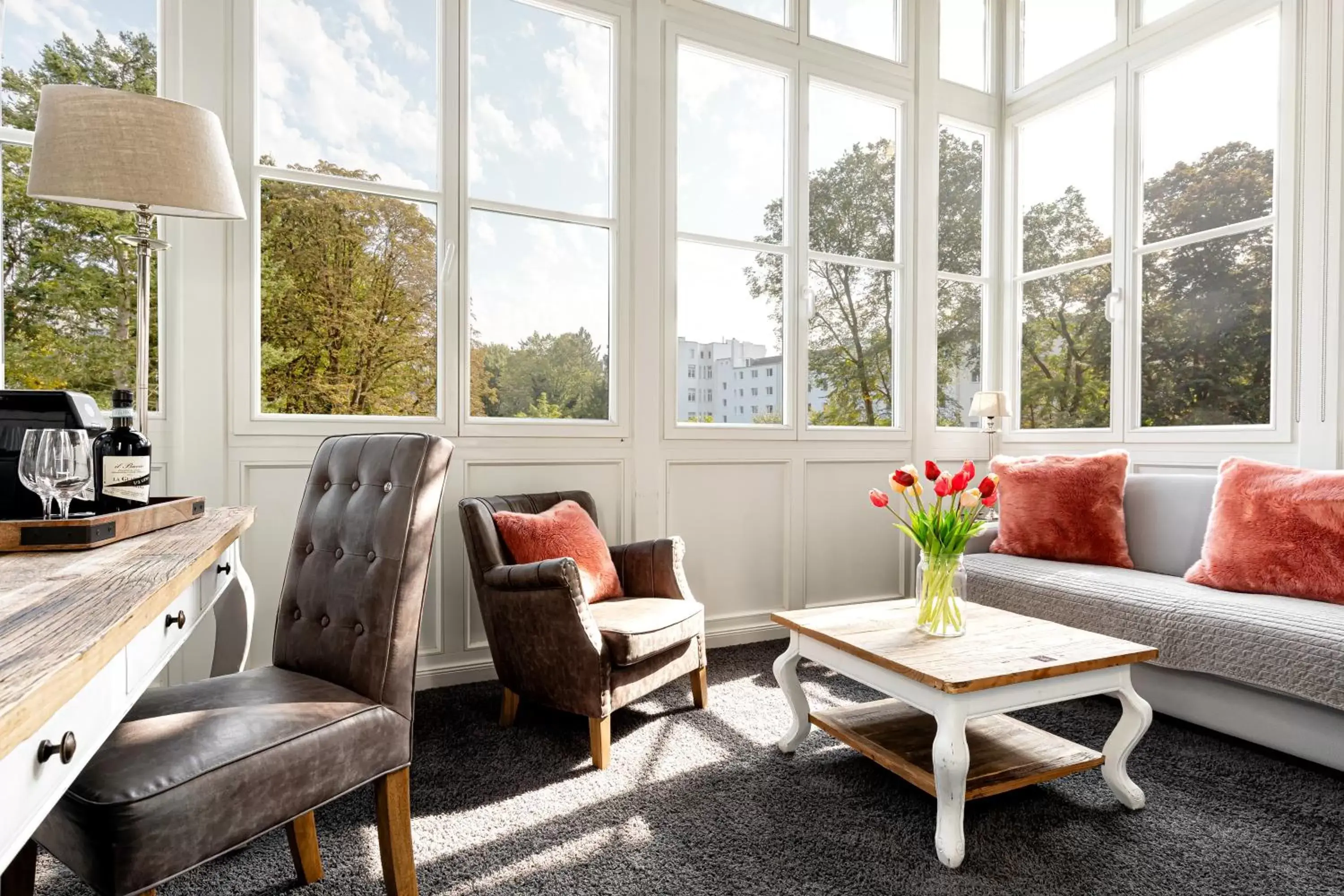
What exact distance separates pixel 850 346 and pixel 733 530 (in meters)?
1.21

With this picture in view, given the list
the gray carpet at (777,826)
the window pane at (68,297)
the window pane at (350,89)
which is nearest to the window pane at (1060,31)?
the window pane at (350,89)

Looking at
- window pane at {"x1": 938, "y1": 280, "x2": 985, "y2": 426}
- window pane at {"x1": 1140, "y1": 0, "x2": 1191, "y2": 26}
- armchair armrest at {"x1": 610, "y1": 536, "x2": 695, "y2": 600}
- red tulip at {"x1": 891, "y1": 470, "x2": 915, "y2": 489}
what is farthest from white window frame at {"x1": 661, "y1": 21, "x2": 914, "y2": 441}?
red tulip at {"x1": 891, "y1": 470, "x2": 915, "y2": 489}

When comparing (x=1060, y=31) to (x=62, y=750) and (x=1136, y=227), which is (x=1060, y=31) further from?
(x=62, y=750)

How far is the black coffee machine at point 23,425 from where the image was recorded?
4.15ft

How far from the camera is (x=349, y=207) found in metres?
2.88

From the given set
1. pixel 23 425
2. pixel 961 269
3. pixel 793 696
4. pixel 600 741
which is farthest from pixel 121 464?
pixel 961 269

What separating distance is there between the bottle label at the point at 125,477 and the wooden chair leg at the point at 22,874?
0.59 meters

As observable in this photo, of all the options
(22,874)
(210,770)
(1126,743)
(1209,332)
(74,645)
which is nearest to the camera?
(74,645)

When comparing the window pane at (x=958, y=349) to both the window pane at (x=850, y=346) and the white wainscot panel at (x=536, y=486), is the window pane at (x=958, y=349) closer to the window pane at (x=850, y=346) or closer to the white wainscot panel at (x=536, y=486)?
the window pane at (x=850, y=346)

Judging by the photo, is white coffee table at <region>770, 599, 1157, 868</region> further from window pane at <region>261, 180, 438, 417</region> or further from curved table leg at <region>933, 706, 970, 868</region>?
window pane at <region>261, 180, 438, 417</region>

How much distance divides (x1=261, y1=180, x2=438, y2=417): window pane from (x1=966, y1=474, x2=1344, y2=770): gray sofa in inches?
99.0

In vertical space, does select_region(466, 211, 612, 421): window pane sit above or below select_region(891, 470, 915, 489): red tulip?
above

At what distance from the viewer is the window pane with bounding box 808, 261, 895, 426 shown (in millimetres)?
3887

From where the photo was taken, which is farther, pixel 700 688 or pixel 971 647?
pixel 700 688
